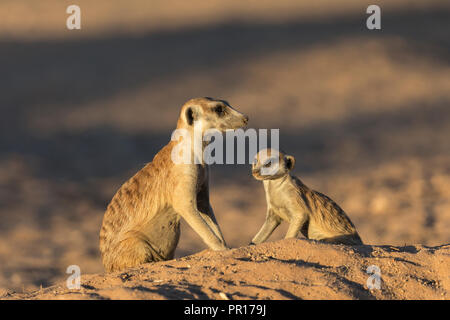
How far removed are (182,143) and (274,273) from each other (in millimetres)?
1952

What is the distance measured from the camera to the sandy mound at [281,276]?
549 cm

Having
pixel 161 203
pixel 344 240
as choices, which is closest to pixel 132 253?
pixel 161 203

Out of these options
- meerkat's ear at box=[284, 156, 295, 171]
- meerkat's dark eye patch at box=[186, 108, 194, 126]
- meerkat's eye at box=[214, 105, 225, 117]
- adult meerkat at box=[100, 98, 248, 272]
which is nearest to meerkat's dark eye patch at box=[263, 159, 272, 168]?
meerkat's ear at box=[284, 156, 295, 171]

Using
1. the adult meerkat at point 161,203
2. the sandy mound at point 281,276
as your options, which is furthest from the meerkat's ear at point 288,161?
the sandy mound at point 281,276

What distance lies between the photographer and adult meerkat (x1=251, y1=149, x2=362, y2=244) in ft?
26.9

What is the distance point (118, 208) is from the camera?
7484 millimetres

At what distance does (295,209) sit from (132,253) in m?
2.10

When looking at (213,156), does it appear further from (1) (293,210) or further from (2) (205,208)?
(1) (293,210)

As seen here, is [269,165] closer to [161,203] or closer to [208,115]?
[208,115]

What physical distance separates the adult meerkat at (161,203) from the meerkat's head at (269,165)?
1051mm

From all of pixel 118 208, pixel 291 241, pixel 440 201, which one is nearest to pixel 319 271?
pixel 291 241

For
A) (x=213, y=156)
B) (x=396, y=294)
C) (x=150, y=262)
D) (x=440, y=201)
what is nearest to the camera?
(x=396, y=294)

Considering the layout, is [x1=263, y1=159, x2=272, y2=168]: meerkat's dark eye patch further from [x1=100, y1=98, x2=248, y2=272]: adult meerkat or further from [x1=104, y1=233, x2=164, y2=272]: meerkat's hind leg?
[x1=104, y1=233, x2=164, y2=272]: meerkat's hind leg

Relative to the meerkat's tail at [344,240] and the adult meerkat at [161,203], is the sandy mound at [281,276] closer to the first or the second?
the adult meerkat at [161,203]
